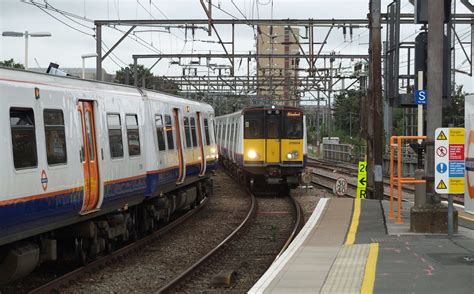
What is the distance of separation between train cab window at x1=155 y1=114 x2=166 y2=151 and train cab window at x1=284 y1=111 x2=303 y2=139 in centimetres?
1002

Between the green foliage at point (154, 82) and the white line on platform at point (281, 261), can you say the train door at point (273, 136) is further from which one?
the green foliage at point (154, 82)

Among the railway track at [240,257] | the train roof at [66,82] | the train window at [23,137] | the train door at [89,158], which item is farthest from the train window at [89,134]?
the railway track at [240,257]

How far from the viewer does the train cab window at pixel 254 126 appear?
960 inches

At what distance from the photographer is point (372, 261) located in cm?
873

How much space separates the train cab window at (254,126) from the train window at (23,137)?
1627cm

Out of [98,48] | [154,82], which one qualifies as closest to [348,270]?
[98,48]

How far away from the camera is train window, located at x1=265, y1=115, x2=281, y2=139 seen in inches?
955

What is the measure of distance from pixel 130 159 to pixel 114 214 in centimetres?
100

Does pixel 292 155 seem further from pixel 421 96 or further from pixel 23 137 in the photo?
pixel 23 137

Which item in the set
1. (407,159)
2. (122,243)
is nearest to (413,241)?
(122,243)

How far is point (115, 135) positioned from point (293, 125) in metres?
13.5

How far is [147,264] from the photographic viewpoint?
11539 mm

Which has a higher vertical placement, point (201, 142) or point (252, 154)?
point (201, 142)

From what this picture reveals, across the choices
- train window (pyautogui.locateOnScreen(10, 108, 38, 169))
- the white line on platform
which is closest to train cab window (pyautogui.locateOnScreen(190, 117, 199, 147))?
the white line on platform
